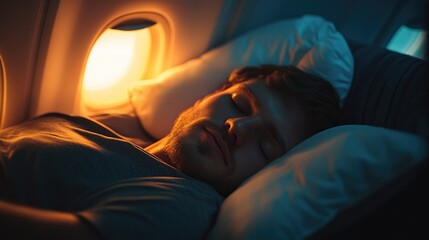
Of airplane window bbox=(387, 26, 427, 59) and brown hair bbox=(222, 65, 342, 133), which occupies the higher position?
airplane window bbox=(387, 26, 427, 59)

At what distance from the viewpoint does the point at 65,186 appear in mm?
834

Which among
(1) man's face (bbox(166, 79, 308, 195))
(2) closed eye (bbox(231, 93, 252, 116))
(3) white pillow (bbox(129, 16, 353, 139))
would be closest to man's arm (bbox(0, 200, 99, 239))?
(1) man's face (bbox(166, 79, 308, 195))

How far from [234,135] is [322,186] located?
397mm

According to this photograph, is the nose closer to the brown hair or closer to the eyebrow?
the eyebrow

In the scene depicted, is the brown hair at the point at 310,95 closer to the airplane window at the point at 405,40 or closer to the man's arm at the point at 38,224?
the man's arm at the point at 38,224

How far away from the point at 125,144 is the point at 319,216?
0.55 meters

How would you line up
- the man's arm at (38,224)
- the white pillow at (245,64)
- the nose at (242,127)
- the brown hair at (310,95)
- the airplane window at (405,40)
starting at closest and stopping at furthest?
the man's arm at (38,224) → the nose at (242,127) → the brown hair at (310,95) → the white pillow at (245,64) → the airplane window at (405,40)

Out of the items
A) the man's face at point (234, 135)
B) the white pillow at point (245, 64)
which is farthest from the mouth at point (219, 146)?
the white pillow at point (245, 64)

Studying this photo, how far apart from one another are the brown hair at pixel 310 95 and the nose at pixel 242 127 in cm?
17

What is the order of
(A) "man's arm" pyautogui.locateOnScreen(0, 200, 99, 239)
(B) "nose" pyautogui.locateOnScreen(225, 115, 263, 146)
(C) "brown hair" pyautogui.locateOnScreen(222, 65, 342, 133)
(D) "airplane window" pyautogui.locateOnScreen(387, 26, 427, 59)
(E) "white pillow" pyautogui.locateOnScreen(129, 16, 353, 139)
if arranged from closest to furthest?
(A) "man's arm" pyautogui.locateOnScreen(0, 200, 99, 239)
(B) "nose" pyautogui.locateOnScreen(225, 115, 263, 146)
(C) "brown hair" pyautogui.locateOnScreen(222, 65, 342, 133)
(E) "white pillow" pyautogui.locateOnScreen(129, 16, 353, 139)
(D) "airplane window" pyautogui.locateOnScreen(387, 26, 427, 59)

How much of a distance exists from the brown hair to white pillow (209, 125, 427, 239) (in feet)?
1.29

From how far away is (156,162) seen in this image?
1005 millimetres

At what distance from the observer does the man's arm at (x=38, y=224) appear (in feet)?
2.28

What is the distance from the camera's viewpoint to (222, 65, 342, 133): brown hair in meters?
1.24
